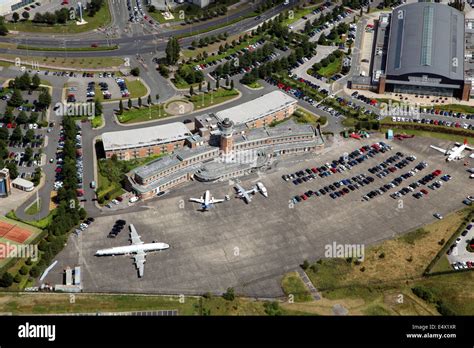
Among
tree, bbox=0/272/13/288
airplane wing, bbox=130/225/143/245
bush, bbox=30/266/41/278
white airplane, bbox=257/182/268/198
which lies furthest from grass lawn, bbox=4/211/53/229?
white airplane, bbox=257/182/268/198

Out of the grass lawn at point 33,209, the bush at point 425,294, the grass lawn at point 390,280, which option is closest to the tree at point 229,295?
the grass lawn at point 390,280

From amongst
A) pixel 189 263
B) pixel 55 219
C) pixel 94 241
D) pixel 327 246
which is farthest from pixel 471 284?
pixel 55 219

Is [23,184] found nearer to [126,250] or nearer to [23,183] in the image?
[23,183]

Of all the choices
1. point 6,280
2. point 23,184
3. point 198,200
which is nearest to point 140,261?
point 198,200

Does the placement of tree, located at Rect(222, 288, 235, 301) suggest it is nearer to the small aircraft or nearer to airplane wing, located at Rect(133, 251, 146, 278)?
airplane wing, located at Rect(133, 251, 146, 278)

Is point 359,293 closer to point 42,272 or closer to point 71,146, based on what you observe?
point 42,272

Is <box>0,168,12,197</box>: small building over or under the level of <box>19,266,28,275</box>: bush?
over
